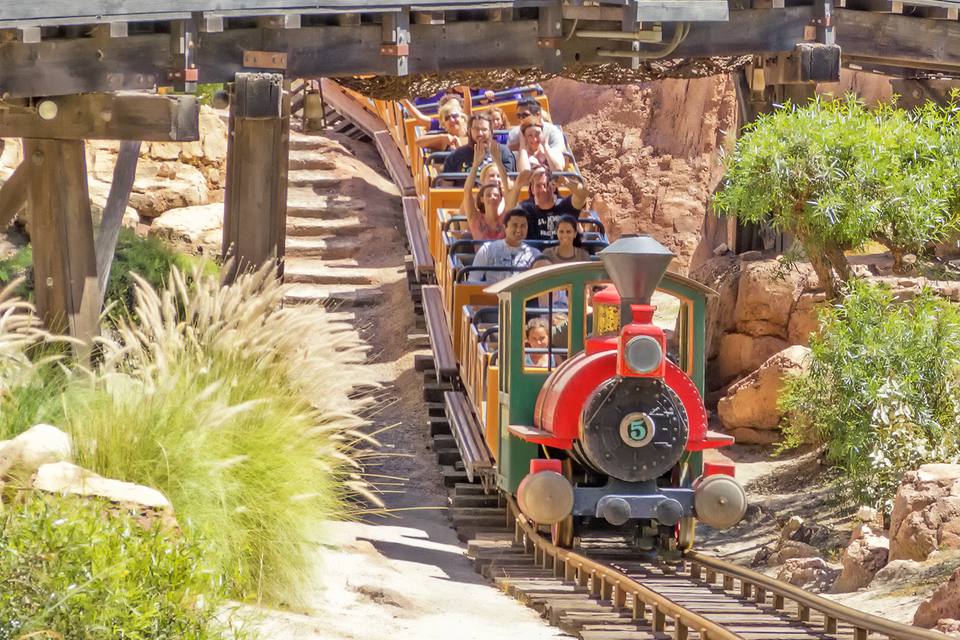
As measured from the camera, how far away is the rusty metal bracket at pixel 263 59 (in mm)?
11516

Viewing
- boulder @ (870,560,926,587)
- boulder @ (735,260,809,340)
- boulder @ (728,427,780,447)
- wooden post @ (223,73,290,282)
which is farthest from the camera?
boulder @ (735,260,809,340)

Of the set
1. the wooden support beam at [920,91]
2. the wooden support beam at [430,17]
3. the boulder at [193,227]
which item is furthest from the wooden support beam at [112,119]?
the wooden support beam at [920,91]

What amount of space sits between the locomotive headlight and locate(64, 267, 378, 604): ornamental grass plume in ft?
5.28

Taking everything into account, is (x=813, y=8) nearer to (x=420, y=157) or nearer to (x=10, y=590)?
(x=420, y=157)

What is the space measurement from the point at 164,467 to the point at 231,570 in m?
0.58

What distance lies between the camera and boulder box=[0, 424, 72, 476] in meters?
6.77

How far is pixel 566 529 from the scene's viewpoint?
1001 cm

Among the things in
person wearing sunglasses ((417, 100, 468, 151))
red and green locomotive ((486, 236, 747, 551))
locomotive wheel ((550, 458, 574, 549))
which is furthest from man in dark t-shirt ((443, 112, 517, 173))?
locomotive wheel ((550, 458, 574, 549))

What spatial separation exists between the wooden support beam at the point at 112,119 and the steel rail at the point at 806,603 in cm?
450

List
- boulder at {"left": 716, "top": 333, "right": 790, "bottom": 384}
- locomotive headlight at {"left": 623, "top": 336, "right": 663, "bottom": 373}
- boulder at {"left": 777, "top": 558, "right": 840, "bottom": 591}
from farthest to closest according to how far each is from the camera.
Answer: boulder at {"left": 716, "top": 333, "right": 790, "bottom": 384} → boulder at {"left": 777, "top": 558, "right": 840, "bottom": 591} → locomotive headlight at {"left": 623, "top": 336, "right": 663, "bottom": 373}

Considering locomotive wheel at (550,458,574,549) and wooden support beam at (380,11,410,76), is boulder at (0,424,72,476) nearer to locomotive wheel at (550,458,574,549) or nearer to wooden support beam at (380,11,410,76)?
locomotive wheel at (550,458,574,549)

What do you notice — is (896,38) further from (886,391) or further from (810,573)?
(810,573)

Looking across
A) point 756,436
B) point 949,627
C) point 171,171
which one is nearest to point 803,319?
point 756,436

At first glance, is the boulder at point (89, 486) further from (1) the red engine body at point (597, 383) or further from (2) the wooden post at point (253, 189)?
(2) the wooden post at point (253, 189)
